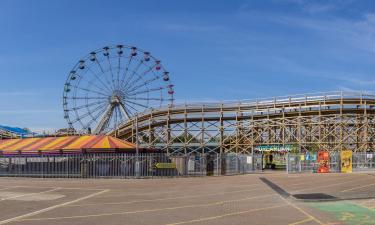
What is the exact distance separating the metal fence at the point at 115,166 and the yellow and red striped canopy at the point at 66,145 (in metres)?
3.14

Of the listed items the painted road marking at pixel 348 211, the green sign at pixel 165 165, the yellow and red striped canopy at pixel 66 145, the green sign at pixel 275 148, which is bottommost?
the painted road marking at pixel 348 211

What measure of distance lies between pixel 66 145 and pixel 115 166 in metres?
9.35

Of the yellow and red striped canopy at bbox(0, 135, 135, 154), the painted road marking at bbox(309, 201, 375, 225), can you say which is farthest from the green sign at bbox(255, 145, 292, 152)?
the painted road marking at bbox(309, 201, 375, 225)

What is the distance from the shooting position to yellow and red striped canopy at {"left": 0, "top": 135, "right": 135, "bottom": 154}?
39.6 m

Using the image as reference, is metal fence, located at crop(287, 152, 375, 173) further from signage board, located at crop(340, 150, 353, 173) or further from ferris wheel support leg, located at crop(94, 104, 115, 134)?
ferris wheel support leg, located at crop(94, 104, 115, 134)

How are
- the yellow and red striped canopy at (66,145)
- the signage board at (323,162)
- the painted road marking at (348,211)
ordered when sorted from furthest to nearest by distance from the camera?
the signage board at (323,162)
the yellow and red striped canopy at (66,145)
the painted road marking at (348,211)

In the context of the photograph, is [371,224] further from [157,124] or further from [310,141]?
[157,124]

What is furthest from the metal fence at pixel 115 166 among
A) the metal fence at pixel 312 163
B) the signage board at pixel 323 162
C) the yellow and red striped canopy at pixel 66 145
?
the signage board at pixel 323 162

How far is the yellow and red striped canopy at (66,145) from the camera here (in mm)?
39594

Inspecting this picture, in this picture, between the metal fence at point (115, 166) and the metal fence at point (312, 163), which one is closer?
the metal fence at point (115, 166)

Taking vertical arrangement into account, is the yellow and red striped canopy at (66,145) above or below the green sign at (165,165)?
above

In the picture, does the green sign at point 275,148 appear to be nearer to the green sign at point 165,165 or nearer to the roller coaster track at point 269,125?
the roller coaster track at point 269,125

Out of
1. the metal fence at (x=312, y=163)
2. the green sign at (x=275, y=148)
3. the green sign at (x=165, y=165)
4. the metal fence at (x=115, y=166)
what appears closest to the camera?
the metal fence at (x=115, y=166)

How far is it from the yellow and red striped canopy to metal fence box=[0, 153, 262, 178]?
3.14 meters
